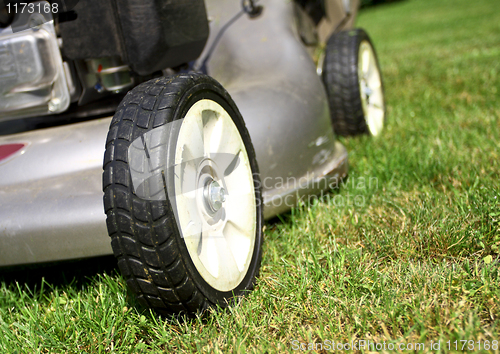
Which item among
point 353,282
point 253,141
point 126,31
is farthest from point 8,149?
point 353,282

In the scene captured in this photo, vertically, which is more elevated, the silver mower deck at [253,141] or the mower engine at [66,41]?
the mower engine at [66,41]

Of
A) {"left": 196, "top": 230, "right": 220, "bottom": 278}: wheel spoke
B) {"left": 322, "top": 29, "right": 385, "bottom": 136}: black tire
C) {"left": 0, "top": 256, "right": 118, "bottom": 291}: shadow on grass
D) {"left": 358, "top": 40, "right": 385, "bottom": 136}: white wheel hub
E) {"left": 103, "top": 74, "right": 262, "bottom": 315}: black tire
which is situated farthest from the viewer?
{"left": 358, "top": 40, "right": 385, "bottom": 136}: white wheel hub

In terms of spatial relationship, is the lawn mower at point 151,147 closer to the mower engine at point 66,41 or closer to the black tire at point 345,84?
the mower engine at point 66,41

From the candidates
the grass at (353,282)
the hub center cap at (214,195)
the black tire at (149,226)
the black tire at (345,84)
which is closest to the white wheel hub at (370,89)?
the black tire at (345,84)

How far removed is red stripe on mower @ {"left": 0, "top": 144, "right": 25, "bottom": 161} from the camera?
126 cm

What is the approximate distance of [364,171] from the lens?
1851 millimetres

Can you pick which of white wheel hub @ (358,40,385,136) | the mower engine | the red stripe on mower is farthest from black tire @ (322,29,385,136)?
the red stripe on mower

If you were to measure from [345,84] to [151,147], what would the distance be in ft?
4.35

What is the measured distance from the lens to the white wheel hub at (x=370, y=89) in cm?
220

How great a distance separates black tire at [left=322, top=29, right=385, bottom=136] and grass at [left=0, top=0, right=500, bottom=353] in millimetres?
241

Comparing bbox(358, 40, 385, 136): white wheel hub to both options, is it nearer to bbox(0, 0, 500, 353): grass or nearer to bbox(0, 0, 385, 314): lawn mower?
bbox(0, 0, 500, 353): grass

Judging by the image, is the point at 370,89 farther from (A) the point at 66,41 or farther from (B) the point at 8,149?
(B) the point at 8,149

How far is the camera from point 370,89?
221 cm

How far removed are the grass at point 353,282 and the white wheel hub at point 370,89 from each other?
1.20 ft
